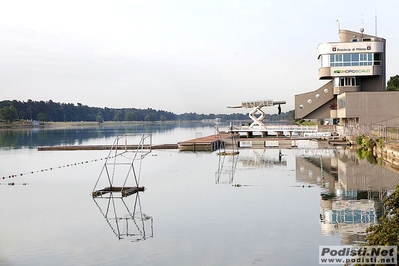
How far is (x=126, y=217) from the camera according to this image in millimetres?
20609

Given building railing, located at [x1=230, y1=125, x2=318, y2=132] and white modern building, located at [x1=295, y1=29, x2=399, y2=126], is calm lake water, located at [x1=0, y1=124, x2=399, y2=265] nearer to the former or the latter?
building railing, located at [x1=230, y1=125, x2=318, y2=132]

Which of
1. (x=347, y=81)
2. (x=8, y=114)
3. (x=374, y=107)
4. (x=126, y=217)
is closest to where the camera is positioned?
(x=126, y=217)

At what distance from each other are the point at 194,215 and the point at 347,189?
8.81m

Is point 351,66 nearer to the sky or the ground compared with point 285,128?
nearer to the sky

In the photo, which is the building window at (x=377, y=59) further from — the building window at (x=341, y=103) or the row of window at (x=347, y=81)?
the building window at (x=341, y=103)

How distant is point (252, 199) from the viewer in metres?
24.0

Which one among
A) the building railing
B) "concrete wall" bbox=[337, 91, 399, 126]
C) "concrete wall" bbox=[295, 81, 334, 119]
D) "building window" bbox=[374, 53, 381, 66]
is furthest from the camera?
"concrete wall" bbox=[295, 81, 334, 119]

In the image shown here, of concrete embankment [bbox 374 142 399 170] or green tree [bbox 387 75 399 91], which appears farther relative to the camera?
green tree [bbox 387 75 399 91]

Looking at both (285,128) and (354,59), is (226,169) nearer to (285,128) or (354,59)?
(285,128)

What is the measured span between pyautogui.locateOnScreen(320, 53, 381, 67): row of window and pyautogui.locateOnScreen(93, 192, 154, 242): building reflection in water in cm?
4542

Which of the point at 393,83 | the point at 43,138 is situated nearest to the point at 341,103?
the point at 393,83

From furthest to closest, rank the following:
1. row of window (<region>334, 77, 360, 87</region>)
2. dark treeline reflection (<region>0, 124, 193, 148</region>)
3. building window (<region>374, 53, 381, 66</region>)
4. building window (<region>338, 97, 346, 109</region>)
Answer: dark treeline reflection (<region>0, 124, 193, 148</region>), row of window (<region>334, 77, 360, 87</region>), building window (<region>374, 53, 381, 66</region>), building window (<region>338, 97, 346, 109</region>)

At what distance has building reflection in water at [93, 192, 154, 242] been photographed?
18.0 meters

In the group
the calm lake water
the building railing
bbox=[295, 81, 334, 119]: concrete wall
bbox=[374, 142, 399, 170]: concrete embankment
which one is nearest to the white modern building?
bbox=[295, 81, 334, 119]: concrete wall
